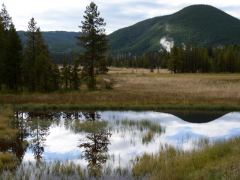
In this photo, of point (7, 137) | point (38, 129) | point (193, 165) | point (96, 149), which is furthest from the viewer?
point (38, 129)

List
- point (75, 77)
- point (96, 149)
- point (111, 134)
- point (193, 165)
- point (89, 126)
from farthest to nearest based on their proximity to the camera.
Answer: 1. point (75, 77)
2. point (89, 126)
3. point (111, 134)
4. point (96, 149)
5. point (193, 165)

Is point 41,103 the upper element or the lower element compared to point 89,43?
lower

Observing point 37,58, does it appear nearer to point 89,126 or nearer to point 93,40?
point 93,40

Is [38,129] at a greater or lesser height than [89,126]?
lesser

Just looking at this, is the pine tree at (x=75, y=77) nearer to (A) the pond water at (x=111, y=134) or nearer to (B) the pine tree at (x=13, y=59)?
(B) the pine tree at (x=13, y=59)

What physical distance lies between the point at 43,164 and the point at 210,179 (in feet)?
27.1

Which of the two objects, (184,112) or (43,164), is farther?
(184,112)

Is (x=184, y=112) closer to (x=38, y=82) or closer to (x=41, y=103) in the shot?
(x=41, y=103)

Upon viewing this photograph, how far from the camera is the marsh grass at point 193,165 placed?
13915mm

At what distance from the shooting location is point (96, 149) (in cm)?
2245

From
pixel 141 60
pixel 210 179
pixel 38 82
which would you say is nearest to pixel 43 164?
pixel 210 179

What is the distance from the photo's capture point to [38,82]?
59250mm

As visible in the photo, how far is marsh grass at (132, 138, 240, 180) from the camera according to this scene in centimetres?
1391

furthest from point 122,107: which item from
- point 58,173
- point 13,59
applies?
point 58,173
